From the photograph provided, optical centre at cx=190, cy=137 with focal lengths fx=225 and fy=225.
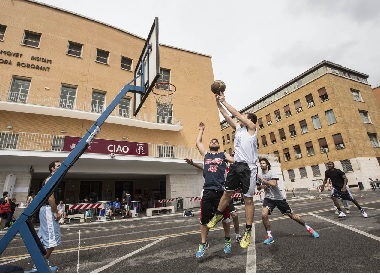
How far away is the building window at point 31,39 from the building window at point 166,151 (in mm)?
12722

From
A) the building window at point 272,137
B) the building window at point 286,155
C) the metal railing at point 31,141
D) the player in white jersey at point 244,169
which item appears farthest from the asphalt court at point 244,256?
the building window at point 272,137

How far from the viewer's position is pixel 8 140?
570 inches

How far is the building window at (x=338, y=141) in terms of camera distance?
2953cm

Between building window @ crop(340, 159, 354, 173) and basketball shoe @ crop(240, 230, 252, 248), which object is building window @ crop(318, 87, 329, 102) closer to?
building window @ crop(340, 159, 354, 173)

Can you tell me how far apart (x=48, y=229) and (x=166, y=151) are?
51.2 feet

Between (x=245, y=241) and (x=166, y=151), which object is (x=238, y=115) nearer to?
(x=245, y=241)

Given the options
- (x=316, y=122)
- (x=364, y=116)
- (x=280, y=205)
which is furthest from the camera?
(x=316, y=122)

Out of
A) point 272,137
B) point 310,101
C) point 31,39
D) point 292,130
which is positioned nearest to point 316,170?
point 292,130

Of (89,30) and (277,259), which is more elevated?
(89,30)

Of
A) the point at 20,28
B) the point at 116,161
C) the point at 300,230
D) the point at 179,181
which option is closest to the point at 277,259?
the point at 300,230

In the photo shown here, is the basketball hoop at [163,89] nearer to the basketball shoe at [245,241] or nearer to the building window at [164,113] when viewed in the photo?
the basketball shoe at [245,241]

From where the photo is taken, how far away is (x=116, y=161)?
16.1 metres

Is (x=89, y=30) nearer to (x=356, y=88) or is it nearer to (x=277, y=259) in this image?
(x=277, y=259)

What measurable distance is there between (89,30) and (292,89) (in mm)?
31324
